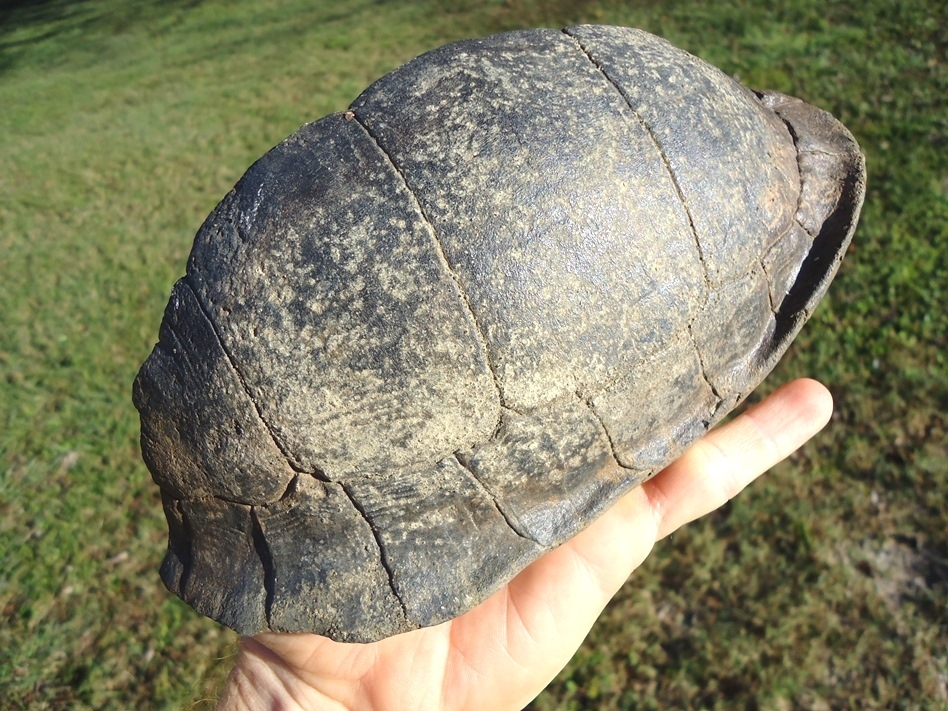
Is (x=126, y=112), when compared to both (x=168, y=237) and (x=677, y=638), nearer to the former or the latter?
(x=168, y=237)

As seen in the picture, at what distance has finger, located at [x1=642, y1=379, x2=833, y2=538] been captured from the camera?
331 cm

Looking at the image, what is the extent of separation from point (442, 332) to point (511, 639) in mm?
1653

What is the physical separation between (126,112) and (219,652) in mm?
6966

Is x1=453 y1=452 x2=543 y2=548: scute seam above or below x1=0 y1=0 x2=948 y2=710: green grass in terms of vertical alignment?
above

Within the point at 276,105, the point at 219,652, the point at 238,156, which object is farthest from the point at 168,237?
the point at 219,652

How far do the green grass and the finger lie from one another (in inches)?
41.8

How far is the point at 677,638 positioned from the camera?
396 centimetres

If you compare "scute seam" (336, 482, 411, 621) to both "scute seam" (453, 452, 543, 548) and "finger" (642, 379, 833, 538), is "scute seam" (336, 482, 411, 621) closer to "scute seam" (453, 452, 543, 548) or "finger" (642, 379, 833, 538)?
"scute seam" (453, 452, 543, 548)

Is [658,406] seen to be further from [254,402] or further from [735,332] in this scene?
[254,402]

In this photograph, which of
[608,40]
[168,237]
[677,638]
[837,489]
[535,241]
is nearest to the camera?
[535,241]

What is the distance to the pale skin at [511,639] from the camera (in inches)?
119

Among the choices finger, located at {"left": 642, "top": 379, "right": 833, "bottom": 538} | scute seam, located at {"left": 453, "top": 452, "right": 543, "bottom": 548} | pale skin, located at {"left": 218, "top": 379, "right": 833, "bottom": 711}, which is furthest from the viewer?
finger, located at {"left": 642, "top": 379, "right": 833, "bottom": 538}

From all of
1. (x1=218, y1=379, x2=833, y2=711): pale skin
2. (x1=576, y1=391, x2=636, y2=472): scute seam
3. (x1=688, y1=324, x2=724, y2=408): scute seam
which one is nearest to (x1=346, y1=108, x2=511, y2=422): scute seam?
(x1=576, y1=391, x2=636, y2=472): scute seam

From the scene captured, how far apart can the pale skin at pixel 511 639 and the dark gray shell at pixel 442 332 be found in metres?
0.79
